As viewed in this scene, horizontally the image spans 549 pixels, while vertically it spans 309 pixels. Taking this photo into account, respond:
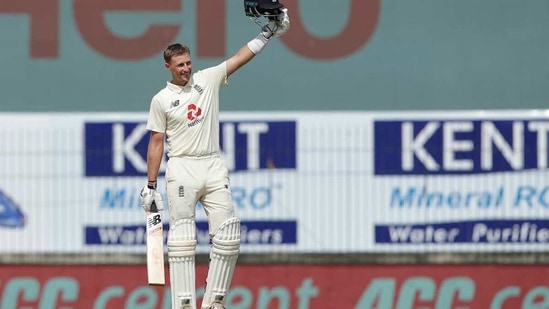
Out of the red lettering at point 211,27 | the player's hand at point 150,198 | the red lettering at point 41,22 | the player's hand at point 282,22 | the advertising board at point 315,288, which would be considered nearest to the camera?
the player's hand at point 282,22

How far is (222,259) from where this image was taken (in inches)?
441

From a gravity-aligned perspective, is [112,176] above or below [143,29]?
below

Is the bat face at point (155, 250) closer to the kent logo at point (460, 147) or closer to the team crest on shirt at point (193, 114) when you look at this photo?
the team crest on shirt at point (193, 114)

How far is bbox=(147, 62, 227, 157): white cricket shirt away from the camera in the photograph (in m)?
11.1

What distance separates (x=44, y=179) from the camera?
15.9m

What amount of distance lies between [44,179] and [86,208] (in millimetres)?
511

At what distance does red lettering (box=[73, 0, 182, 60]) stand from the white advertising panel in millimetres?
4292

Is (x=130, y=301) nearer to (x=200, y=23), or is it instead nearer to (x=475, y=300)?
(x=475, y=300)

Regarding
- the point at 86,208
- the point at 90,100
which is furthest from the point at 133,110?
the point at 86,208

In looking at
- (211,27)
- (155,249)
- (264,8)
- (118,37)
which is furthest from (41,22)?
(264,8)

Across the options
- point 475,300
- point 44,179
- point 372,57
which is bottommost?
point 475,300

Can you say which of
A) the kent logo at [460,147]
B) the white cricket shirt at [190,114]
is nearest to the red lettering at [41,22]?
the kent logo at [460,147]

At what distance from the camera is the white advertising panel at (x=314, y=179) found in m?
15.8

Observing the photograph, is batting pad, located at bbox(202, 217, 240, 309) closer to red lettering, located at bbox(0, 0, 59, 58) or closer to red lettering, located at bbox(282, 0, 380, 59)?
red lettering, located at bbox(282, 0, 380, 59)
